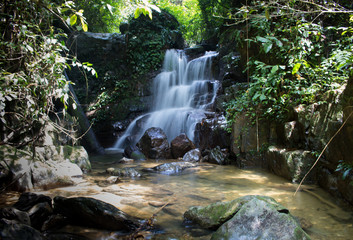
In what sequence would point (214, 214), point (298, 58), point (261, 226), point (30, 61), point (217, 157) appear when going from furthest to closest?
point (217, 157) → point (298, 58) → point (30, 61) → point (214, 214) → point (261, 226)

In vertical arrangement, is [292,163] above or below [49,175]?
above

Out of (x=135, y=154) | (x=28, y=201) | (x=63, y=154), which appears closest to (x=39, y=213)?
(x=28, y=201)

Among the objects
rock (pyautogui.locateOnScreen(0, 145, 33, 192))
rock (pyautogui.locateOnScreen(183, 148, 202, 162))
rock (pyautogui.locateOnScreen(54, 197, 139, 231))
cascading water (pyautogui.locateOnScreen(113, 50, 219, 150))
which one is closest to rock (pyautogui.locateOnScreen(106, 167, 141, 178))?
rock (pyautogui.locateOnScreen(0, 145, 33, 192))

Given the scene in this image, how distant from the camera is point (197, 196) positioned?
4055 mm

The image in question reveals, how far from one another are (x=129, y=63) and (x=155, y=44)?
6.63 feet

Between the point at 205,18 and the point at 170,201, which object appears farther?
the point at 205,18

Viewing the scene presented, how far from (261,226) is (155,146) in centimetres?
625

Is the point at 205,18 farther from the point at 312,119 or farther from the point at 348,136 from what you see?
the point at 348,136

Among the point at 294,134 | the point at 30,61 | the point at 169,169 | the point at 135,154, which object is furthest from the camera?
the point at 135,154

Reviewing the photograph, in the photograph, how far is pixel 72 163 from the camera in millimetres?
5699

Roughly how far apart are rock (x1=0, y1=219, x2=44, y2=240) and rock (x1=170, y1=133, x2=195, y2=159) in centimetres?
619

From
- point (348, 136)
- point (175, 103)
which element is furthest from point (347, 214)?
point (175, 103)

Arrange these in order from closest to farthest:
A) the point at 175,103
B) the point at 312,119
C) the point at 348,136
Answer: the point at 348,136, the point at 312,119, the point at 175,103

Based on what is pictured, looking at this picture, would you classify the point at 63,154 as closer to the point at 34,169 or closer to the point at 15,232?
the point at 34,169
